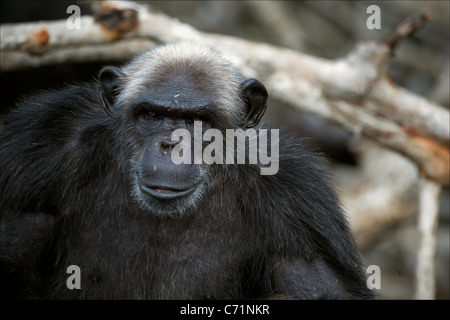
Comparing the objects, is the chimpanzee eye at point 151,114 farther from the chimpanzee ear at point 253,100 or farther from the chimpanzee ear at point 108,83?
the chimpanzee ear at point 253,100

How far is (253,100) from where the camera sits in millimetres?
5941

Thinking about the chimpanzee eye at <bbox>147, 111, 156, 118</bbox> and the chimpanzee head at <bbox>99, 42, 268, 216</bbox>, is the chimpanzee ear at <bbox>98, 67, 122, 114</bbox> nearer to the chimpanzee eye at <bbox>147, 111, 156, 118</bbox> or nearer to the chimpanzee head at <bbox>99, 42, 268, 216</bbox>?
the chimpanzee head at <bbox>99, 42, 268, 216</bbox>

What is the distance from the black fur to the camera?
18.9 ft

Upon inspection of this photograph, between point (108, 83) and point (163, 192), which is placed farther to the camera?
point (108, 83)

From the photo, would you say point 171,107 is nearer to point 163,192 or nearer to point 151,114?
point 151,114

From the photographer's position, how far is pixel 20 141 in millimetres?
5957

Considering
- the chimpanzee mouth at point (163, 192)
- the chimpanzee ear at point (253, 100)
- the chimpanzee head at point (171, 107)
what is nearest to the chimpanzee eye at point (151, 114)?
the chimpanzee head at point (171, 107)

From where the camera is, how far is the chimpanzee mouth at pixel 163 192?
17.3 ft

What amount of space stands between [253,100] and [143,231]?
133 cm

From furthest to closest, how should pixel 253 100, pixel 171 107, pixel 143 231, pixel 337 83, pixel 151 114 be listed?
pixel 337 83 → pixel 253 100 → pixel 143 231 → pixel 151 114 → pixel 171 107

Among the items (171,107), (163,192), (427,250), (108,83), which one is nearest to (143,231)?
(163,192)

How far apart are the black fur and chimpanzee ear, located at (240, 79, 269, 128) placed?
38 centimetres

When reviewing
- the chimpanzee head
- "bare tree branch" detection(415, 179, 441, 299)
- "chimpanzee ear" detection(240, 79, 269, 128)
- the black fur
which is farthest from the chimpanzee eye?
"bare tree branch" detection(415, 179, 441, 299)

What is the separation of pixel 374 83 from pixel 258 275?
2.53 metres
